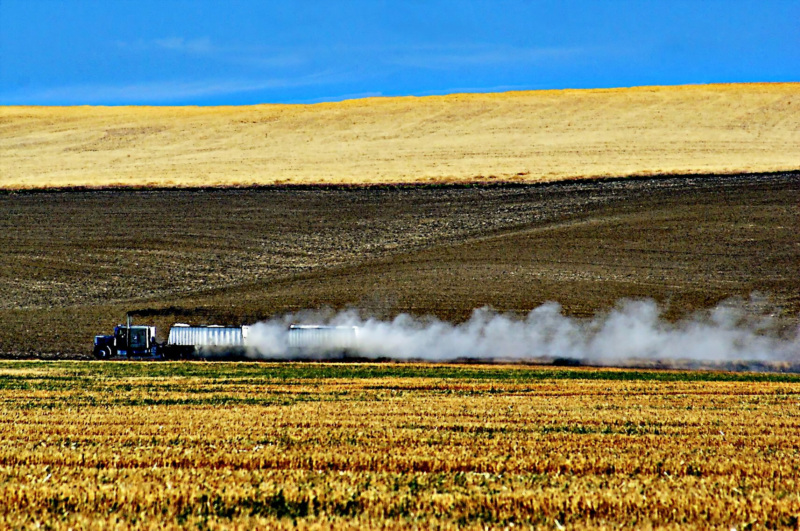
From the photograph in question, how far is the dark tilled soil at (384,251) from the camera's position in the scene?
5081cm

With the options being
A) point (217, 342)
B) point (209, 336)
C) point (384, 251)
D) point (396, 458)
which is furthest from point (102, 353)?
point (396, 458)

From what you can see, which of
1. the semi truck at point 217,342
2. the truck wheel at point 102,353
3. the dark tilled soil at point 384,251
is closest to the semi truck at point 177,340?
the semi truck at point 217,342

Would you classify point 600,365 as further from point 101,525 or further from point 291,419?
point 101,525

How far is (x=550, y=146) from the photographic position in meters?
86.7

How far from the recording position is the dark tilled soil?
50.8 metres

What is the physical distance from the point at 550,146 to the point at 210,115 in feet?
153

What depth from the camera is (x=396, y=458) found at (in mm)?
13695

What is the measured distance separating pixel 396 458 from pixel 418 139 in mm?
81389

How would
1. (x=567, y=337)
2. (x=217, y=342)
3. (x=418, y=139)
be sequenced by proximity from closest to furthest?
(x=567, y=337) → (x=217, y=342) → (x=418, y=139)

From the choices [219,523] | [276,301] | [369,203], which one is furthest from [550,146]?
[219,523]

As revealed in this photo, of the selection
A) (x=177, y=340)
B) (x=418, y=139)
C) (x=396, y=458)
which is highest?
(x=418, y=139)

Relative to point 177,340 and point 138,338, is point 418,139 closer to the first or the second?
point 177,340

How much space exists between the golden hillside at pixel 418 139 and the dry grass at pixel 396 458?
50.2m

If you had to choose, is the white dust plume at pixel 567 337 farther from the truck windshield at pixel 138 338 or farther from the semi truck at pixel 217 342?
the truck windshield at pixel 138 338
